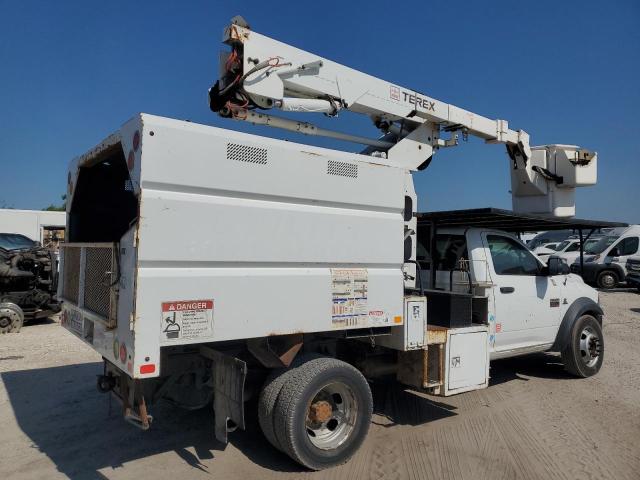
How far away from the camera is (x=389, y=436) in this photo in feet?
16.3

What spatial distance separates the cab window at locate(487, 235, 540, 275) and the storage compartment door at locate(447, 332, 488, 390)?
45.6 inches

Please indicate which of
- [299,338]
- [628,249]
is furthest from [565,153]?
[628,249]

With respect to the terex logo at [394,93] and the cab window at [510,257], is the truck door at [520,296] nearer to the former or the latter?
the cab window at [510,257]

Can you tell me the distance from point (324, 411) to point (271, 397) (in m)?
0.50

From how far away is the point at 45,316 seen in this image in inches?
416

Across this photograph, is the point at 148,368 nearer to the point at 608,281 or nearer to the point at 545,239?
the point at 608,281

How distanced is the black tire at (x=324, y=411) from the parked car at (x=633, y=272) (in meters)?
17.1

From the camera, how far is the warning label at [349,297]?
4.25 meters

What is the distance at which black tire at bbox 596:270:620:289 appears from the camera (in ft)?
62.4

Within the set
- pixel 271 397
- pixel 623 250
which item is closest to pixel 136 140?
pixel 271 397

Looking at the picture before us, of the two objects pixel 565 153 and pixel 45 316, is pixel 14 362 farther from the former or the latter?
pixel 565 153

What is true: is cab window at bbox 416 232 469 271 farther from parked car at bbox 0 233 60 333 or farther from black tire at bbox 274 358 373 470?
parked car at bbox 0 233 60 333

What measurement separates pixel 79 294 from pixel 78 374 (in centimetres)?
301

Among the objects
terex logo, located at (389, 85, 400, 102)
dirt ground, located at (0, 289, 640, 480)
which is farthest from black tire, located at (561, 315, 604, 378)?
terex logo, located at (389, 85, 400, 102)
